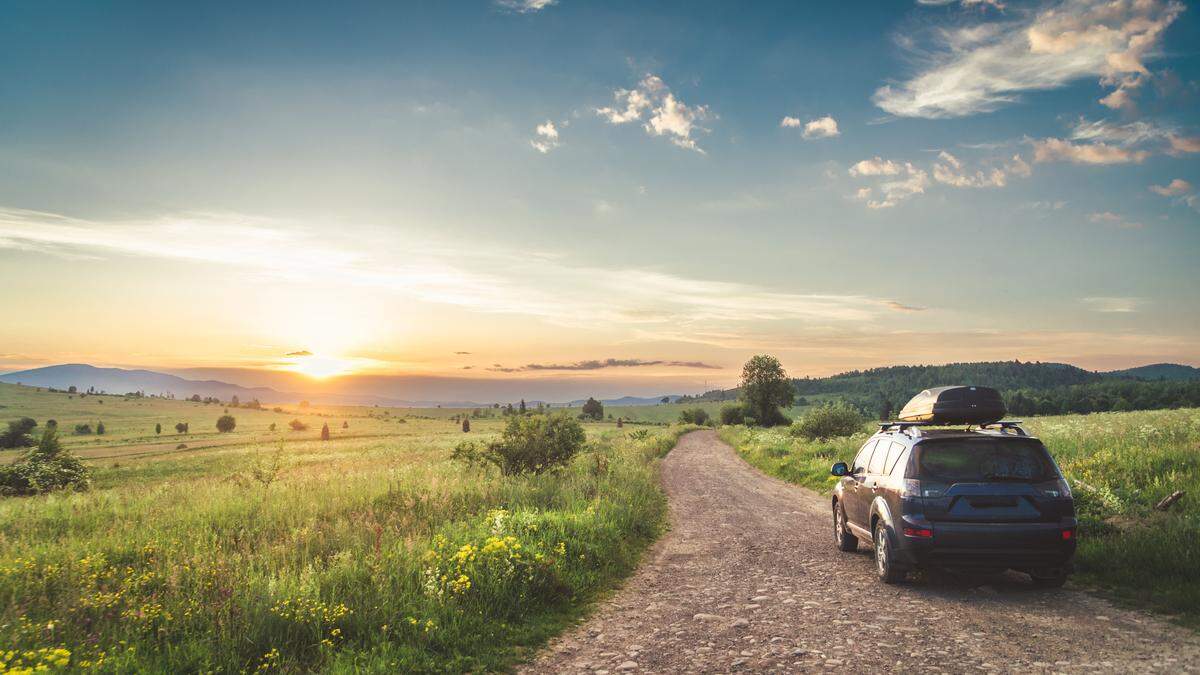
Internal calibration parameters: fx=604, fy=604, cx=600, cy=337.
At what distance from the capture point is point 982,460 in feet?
27.5

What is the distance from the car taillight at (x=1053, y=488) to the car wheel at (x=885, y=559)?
1.97 meters

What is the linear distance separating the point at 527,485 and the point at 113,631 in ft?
30.1

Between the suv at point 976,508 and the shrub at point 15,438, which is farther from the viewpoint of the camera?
the shrub at point 15,438

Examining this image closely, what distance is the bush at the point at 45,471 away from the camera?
26766 mm

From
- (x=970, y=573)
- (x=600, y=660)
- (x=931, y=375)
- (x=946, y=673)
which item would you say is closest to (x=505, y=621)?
(x=600, y=660)

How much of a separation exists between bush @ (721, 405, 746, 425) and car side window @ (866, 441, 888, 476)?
9109 cm

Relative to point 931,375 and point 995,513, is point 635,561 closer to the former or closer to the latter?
point 995,513

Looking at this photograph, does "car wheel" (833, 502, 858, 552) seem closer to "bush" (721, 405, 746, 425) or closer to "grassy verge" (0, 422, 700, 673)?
"grassy verge" (0, 422, 700, 673)

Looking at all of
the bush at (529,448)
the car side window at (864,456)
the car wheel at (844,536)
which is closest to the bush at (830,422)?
the bush at (529,448)

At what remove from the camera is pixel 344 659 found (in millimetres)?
5945

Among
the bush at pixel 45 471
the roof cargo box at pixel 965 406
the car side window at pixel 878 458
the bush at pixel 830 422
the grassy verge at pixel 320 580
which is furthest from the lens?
the bush at pixel 830 422

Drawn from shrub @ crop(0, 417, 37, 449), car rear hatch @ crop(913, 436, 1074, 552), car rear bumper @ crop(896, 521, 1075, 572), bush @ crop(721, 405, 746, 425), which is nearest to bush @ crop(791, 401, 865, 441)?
car rear hatch @ crop(913, 436, 1074, 552)

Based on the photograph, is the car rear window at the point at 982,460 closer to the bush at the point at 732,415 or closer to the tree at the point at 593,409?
the bush at the point at 732,415

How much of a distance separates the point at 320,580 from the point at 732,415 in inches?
3898
